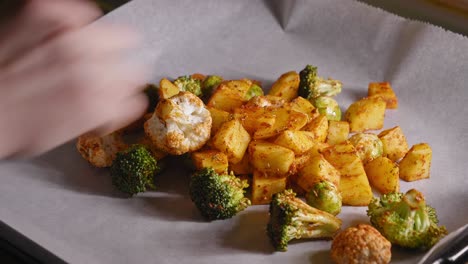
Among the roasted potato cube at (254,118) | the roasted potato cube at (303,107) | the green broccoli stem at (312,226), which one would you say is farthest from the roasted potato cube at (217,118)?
the green broccoli stem at (312,226)

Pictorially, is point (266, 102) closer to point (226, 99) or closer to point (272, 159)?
point (226, 99)

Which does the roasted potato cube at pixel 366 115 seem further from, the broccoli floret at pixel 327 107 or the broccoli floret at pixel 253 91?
the broccoli floret at pixel 253 91

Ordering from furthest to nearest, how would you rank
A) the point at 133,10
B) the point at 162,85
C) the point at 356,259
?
the point at 133,10 → the point at 162,85 → the point at 356,259

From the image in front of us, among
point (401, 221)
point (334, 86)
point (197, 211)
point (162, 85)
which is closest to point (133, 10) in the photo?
point (162, 85)

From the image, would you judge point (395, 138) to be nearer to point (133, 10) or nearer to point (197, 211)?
point (197, 211)

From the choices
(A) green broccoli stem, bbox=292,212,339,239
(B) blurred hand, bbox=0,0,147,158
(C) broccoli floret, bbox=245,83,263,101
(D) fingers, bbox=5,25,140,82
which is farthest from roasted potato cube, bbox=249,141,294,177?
(D) fingers, bbox=5,25,140,82

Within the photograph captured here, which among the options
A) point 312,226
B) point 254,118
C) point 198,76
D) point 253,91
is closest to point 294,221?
point 312,226
